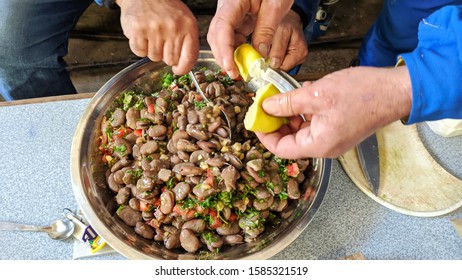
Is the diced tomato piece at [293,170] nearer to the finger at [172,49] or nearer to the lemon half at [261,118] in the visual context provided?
the lemon half at [261,118]

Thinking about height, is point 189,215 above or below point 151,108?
below

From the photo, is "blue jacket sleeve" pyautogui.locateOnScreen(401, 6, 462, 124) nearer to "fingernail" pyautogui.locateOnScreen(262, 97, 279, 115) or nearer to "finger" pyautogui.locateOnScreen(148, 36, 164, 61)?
"fingernail" pyautogui.locateOnScreen(262, 97, 279, 115)

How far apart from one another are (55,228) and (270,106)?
662 millimetres

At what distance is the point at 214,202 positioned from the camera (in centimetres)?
89

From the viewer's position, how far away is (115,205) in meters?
0.95

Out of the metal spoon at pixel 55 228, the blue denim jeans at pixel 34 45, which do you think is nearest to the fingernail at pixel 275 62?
the metal spoon at pixel 55 228

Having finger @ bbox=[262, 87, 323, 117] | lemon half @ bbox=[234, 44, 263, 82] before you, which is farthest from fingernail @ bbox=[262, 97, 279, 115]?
lemon half @ bbox=[234, 44, 263, 82]

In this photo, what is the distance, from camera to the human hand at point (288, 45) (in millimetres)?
1105

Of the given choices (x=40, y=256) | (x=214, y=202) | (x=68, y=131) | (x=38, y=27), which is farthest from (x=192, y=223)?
(x=38, y=27)

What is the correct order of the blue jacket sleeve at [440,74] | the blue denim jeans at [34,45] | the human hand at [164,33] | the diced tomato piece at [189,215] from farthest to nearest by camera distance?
1. the blue denim jeans at [34,45]
2. the human hand at [164,33]
3. the diced tomato piece at [189,215]
4. the blue jacket sleeve at [440,74]

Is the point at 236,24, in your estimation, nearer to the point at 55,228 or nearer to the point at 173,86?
the point at 173,86

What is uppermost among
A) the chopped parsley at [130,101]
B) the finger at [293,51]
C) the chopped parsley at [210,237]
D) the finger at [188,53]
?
the finger at [188,53]

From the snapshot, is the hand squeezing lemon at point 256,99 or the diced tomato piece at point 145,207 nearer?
the hand squeezing lemon at point 256,99

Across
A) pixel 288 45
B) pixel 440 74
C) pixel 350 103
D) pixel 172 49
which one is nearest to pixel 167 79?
pixel 172 49
